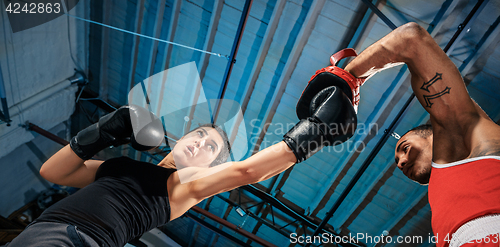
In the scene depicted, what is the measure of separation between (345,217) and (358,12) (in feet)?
14.6

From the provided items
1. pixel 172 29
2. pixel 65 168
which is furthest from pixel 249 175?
pixel 172 29

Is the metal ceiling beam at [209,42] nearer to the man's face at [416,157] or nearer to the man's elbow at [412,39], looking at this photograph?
the man's elbow at [412,39]

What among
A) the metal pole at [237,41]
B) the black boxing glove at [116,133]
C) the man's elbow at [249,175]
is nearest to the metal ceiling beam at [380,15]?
the metal pole at [237,41]

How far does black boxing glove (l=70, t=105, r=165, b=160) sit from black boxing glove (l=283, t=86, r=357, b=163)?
63.7 inches

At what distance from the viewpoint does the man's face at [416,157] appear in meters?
2.07

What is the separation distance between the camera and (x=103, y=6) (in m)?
Answer: 5.27

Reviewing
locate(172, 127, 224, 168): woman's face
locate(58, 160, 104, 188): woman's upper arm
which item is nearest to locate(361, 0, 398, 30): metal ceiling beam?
locate(172, 127, 224, 168): woman's face

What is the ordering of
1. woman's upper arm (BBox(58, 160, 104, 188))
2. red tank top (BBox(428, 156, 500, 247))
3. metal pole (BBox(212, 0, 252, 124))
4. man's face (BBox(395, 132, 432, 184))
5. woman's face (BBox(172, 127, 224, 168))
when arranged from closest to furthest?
red tank top (BBox(428, 156, 500, 247)) < man's face (BBox(395, 132, 432, 184)) < woman's upper arm (BBox(58, 160, 104, 188)) < woman's face (BBox(172, 127, 224, 168)) < metal pole (BBox(212, 0, 252, 124))

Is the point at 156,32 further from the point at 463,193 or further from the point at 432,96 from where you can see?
the point at 463,193

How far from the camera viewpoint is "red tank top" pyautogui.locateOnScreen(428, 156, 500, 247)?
1318mm

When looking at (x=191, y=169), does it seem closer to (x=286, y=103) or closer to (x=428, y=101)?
(x=428, y=101)

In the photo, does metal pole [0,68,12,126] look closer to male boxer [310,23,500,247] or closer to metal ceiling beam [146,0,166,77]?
metal ceiling beam [146,0,166,77]

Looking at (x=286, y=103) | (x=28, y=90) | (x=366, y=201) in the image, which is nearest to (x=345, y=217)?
(x=366, y=201)

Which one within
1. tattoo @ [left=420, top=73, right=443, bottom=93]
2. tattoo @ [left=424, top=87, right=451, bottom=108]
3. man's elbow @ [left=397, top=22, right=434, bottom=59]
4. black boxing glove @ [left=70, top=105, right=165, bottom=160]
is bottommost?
black boxing glove @ [left=70, top=105, right=165, bottom=160]
